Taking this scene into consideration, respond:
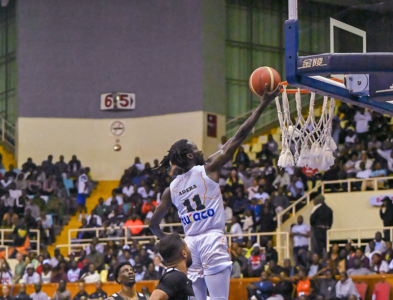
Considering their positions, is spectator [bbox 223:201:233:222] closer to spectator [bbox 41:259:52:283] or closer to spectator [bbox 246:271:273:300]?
spectator [bbox 246:271:273:300]

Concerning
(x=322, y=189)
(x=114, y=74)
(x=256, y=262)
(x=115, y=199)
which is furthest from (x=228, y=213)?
(x=114, y=74)

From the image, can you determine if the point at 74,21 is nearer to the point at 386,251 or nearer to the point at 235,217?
the point at 235,217

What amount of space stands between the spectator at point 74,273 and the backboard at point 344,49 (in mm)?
10397

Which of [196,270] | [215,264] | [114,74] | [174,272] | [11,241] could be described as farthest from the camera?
[114,74]

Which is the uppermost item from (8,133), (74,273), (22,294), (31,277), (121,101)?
(121,101)

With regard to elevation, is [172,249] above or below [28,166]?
below

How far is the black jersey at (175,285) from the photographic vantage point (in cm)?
525

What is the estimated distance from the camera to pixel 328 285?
1352 centimetres

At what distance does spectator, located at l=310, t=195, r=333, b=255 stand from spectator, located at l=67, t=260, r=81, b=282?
5.04 metres

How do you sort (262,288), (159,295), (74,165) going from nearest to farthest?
(159,295) → (262,288) → (74,165)

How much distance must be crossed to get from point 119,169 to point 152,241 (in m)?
6.53

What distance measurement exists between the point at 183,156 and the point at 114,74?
17.8m

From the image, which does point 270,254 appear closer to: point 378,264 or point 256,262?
point 256,262

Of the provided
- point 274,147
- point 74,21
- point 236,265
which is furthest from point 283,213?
point 74,21
